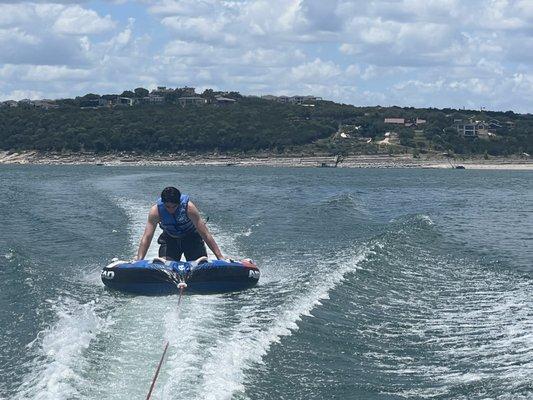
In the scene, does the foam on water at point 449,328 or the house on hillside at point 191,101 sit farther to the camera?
the house on hillside at point 191,101

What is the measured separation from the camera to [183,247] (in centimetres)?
1764

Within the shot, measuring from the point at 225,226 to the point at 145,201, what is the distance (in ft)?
37.3

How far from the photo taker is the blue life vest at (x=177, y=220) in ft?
56.0

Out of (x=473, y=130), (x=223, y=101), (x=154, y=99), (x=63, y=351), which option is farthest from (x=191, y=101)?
(x=63, y=351)

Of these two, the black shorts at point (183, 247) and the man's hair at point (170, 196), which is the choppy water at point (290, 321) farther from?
the man's hair at point (170, 196)

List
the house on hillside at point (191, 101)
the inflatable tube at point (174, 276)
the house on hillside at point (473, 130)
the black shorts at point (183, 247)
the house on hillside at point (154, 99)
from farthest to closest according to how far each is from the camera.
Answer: the house on hillside at point (154, 99), the house on hillside at point (191, 101), the house on hillside at point (473, 130), the black shorts at point (183, 247), the inflatable tube at point (174, 276)

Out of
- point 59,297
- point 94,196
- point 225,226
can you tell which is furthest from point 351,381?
point 94,196

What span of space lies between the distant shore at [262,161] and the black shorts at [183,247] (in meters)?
99.8

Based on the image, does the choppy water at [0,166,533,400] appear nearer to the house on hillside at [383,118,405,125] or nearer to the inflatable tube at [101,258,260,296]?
the inflatable tube at [101,258,260,296]

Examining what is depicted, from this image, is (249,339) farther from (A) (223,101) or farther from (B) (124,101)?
(B) (124,101)

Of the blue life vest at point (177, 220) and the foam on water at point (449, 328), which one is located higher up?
the blue life vest at point (177, 220)

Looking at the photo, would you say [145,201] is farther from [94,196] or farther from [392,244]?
[392,244]

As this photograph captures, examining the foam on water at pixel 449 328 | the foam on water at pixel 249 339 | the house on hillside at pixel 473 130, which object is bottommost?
the foam on water at pixel 449 328

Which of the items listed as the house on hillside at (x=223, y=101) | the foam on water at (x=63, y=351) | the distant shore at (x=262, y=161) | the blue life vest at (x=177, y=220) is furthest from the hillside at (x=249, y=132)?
the foam on water at (x=63, y=351)
